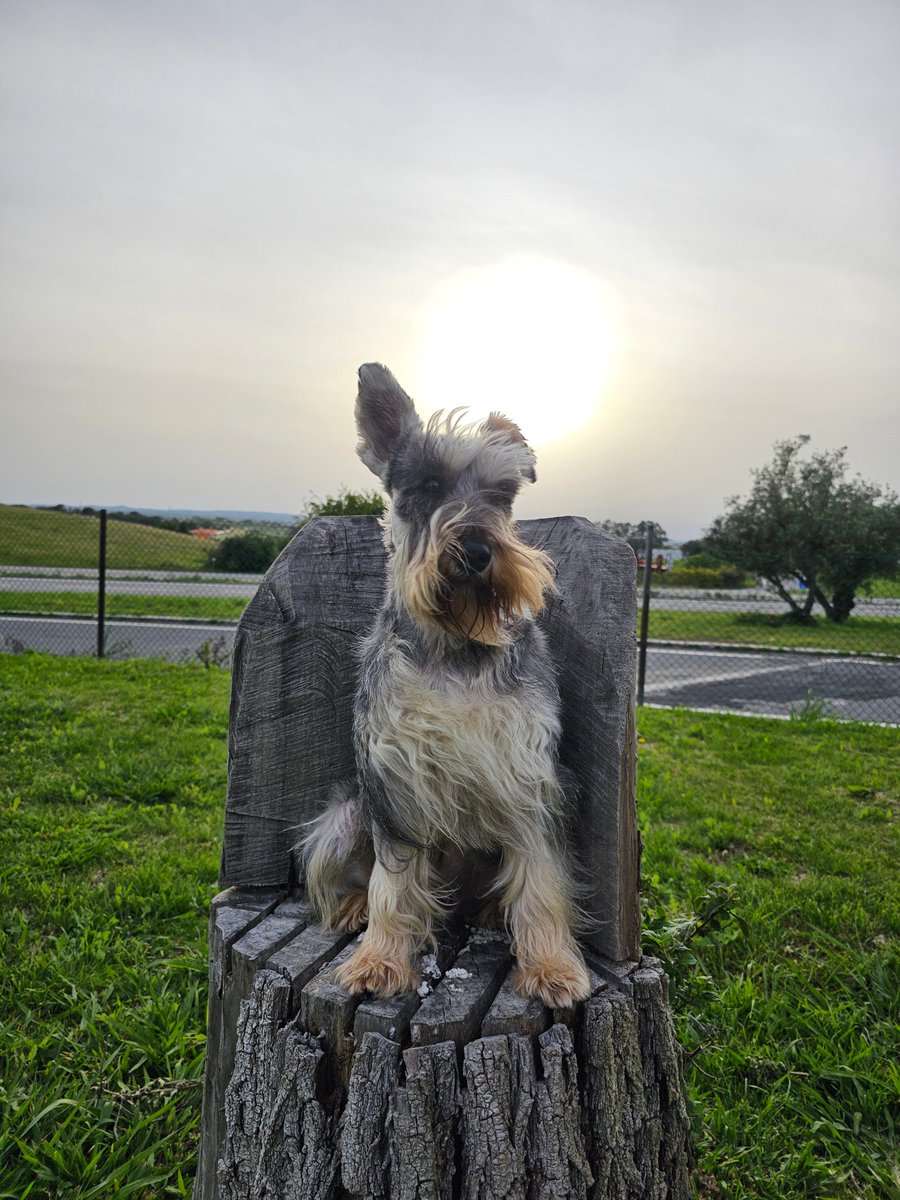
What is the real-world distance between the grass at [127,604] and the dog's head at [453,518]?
1714cm

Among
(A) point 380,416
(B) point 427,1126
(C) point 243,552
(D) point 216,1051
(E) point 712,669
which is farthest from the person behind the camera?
(C) point 243,552

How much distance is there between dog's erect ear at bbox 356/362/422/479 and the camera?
8.66ft

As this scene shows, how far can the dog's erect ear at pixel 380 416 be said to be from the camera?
8.66ft

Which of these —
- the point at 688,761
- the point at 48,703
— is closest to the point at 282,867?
the point at 688,761

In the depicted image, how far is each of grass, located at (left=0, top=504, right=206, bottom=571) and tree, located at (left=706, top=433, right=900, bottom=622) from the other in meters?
Answer: 15.0

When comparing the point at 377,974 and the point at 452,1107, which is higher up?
the point at 377,974

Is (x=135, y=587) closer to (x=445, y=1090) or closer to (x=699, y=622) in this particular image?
(x=699, y=622)

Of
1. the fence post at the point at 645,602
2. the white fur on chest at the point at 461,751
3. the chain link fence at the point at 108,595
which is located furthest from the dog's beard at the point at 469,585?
the chain link fence at the point at 108,595

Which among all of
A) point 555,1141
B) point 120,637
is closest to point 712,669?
point 120,637

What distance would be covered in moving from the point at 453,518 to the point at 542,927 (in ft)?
4.28

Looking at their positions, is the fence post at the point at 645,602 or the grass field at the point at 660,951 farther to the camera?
the fence post at the point at 645,602

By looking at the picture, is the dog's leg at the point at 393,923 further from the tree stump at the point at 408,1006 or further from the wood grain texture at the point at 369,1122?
the wood grain texture at the point at 369,1122

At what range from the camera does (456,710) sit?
2480mm

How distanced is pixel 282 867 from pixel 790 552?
20.3 meters
